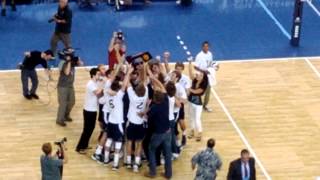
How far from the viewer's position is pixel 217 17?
89.2 feet

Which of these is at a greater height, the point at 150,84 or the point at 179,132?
the point at 150,84

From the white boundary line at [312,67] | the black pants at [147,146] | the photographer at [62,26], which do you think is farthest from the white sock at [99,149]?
the white boundary line at [312,67]

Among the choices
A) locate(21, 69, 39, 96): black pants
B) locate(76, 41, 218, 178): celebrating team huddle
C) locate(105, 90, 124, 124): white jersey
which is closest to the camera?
locate(76, 41, 218, 178): celebrating team huddle

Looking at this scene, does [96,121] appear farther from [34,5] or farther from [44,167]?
[34,5]

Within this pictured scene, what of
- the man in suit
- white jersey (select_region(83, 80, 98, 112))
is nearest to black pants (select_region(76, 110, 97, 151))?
white jersey (select_region(83, 80, 98, 112))

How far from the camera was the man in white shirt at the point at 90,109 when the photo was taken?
19656 mm

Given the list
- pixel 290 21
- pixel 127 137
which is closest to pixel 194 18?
pixel 290 21

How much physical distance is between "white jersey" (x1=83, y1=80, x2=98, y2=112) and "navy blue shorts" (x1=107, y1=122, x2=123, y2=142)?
0.64 meters

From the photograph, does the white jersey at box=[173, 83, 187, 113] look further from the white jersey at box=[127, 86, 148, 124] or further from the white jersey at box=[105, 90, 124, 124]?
the white jersey at box=[105, 90, 124, 124]

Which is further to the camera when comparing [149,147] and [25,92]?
[25,92]

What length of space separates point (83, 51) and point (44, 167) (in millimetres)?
7954

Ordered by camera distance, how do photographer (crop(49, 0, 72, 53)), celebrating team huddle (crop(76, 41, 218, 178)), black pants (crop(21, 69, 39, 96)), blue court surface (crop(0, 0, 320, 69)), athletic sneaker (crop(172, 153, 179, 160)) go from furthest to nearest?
blue court surface (crop(0, 0, 320, 69)) < photographer (crop(49, 0, 72, 53)) < black pants (crop(21, 69, 39, 96)) < athletic sneaker (crop(172, 153, 179, 160)) < celebrating team huddle (crop(76, 41, 218, 178))

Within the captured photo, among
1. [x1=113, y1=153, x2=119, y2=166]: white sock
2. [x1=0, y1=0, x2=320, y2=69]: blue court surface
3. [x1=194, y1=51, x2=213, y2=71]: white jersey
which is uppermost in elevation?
[x1=194, y1=51, x2=213, y2=71]: white jersey

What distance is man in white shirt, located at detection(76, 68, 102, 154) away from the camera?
774 inches
